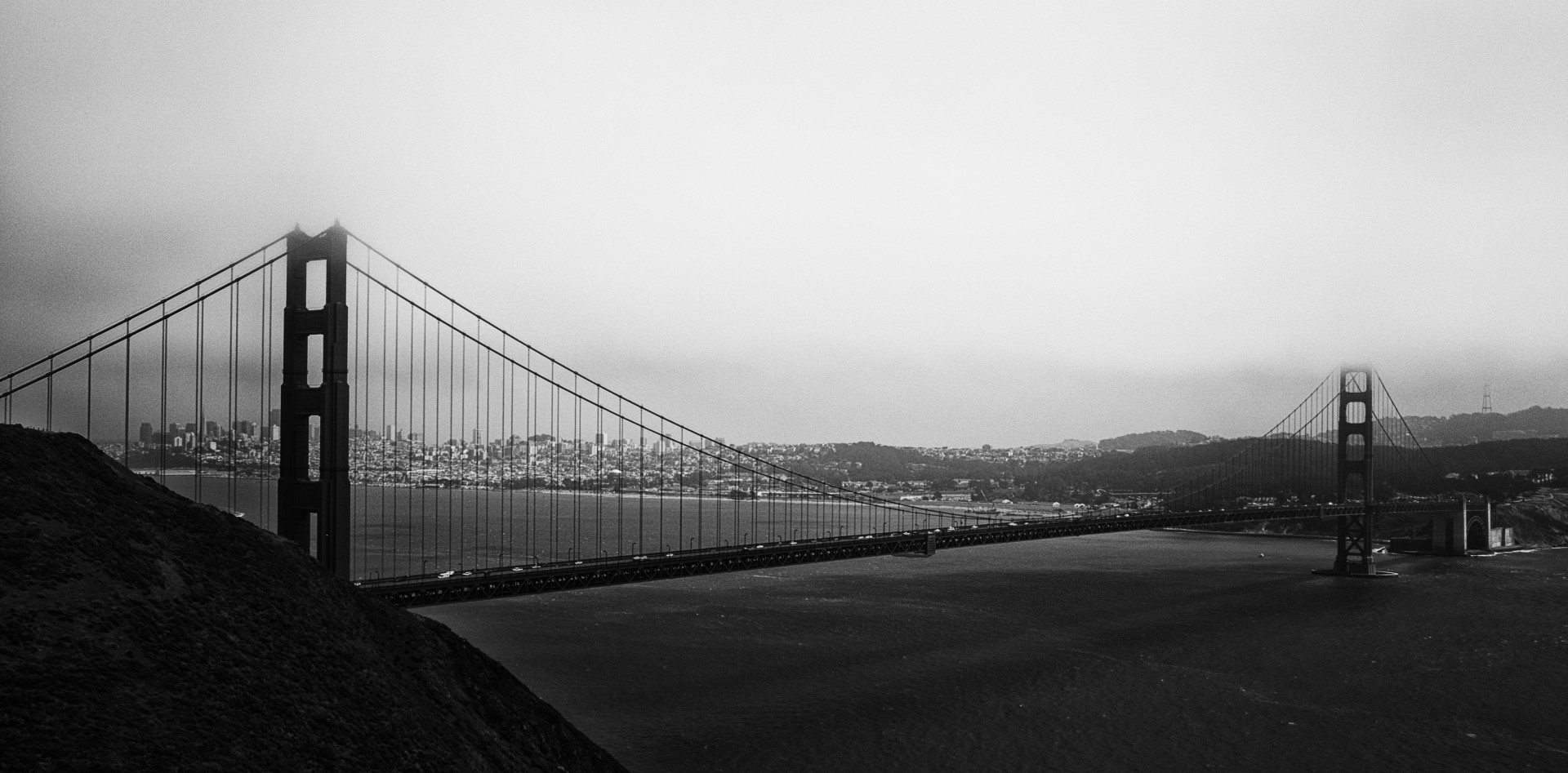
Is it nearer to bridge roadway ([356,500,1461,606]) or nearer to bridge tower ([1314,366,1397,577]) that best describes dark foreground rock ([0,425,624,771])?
bridge roadway ([356,500,1461,606])

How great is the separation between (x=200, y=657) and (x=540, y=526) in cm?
9497

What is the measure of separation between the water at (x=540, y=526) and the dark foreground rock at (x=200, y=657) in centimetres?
1188

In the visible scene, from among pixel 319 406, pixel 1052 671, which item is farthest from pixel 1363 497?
pixel 319 406

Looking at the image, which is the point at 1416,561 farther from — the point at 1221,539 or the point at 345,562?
the point at 345,562

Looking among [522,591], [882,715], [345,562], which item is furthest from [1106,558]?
[345,562]

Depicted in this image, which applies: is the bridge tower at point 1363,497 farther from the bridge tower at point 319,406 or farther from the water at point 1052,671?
the bridge tower at point 319,406

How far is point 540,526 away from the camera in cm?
10475

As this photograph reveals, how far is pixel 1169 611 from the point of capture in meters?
47.8

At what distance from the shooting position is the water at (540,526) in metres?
58.8

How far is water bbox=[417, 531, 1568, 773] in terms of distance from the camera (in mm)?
24469

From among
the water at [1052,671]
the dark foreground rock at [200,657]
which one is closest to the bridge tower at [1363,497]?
the water at [1052,671]

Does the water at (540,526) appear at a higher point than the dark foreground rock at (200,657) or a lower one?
lower

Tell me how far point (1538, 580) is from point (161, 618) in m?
74.9

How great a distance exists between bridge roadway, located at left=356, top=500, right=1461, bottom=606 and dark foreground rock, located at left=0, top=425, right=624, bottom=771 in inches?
186
